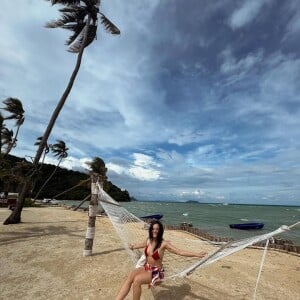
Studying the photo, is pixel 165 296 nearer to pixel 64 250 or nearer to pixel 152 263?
pixel 152 263

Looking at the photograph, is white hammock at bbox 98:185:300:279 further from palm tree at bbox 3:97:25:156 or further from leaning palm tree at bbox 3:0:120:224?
palm tree at bbox 3:97:25:156

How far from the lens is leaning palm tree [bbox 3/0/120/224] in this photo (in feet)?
37.3

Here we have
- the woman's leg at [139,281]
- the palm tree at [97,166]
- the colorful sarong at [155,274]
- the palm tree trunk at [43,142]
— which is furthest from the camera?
the palm tree at [97,166]

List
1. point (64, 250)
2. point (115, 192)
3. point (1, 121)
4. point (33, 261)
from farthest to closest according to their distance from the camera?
point (115, 192)
point (1, 121)
point (64, 250)
point (33, 261)

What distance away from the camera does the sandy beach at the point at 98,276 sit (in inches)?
179

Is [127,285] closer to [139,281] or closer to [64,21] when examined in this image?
[139,281]

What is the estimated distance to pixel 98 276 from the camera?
17.2ft

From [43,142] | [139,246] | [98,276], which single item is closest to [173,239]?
[98,276]

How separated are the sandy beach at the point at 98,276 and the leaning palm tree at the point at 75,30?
3.35 metres

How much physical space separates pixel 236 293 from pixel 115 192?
84980 mm

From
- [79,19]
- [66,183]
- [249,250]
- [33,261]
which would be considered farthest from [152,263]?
[66,183]

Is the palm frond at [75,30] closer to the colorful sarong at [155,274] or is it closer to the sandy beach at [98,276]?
the sandy beach at [98,276]

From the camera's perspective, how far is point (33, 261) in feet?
20.0

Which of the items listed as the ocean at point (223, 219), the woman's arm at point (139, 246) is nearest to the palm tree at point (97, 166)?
the ocean at point (223, 219)
